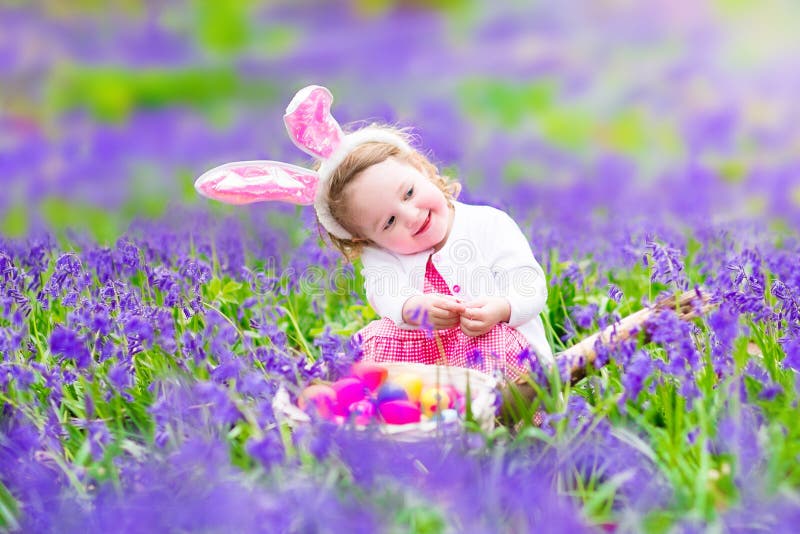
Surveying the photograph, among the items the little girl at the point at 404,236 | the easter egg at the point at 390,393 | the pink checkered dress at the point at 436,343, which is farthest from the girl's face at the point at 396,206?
the easter egg at the point at 390,393

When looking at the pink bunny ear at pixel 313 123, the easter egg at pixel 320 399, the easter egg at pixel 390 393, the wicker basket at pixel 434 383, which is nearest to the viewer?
the wicker basket at pixel 434 383

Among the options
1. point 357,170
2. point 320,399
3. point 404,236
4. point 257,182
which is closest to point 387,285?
point 404,236

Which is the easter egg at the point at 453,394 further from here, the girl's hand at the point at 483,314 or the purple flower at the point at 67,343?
the purple flower at the point at 67,343

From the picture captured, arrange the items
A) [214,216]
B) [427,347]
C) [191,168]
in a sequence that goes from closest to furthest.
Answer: [427,347] < [214,216] < [191,168]

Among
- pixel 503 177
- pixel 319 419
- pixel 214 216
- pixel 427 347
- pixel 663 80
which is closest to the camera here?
pixel 319 419

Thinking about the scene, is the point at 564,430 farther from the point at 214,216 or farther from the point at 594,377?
the point at 214,216

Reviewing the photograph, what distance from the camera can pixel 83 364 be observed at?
7.91 ft

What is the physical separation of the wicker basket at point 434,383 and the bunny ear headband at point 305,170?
1.76 feet

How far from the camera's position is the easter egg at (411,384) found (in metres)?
2.60

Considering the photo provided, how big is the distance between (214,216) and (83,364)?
8.42ft

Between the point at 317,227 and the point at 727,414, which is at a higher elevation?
the point at 317,227

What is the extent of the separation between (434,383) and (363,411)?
0.28 m

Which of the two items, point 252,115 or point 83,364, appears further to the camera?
point 252,115

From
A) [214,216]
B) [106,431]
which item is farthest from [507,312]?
[214,216]
